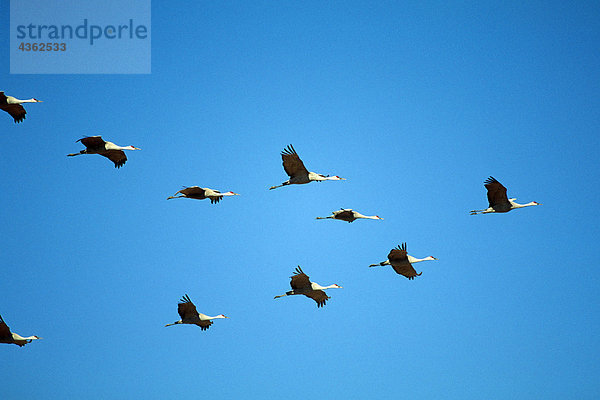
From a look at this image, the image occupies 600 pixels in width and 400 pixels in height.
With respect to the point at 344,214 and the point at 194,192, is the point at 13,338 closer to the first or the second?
the point at 194,192

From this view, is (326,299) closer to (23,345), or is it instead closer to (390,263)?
(390,263)

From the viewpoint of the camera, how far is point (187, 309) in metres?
40.0

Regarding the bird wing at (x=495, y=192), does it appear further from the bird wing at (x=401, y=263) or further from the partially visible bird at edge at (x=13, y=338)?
the partially visible bird at edge at (x=13, y=338)

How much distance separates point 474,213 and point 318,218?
324 inches

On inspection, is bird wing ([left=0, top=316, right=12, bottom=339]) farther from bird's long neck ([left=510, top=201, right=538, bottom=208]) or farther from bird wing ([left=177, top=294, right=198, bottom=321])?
bird's long neck ([left=510, top=201, right=538, bottom=208])

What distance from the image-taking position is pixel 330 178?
40.3m

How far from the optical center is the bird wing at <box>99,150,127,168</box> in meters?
39.5

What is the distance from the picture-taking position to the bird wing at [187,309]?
130 ft

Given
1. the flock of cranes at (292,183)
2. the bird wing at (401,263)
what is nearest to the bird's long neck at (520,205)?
the flock of cranes at (292,183)

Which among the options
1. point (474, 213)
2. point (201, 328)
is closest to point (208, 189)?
point (201, 328)

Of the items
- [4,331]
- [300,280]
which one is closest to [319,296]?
[300,280]

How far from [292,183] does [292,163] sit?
136 cm

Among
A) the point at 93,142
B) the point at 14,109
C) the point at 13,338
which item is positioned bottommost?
the point at 13,338

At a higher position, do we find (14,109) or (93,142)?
(14,109)
